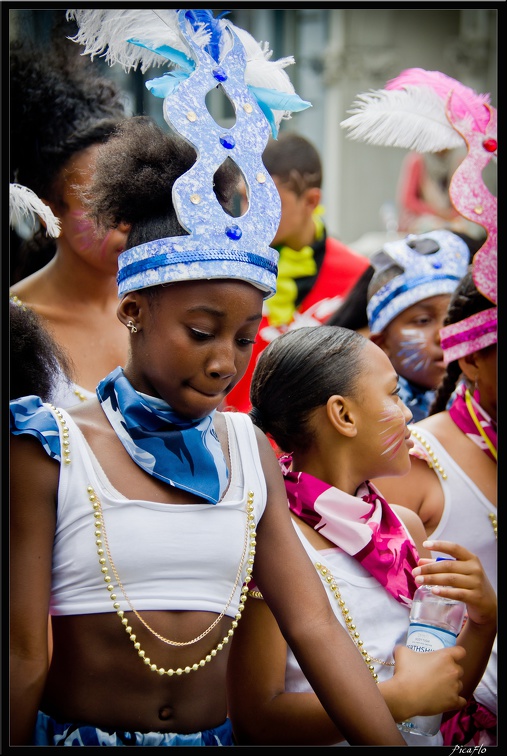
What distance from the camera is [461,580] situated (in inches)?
89.4

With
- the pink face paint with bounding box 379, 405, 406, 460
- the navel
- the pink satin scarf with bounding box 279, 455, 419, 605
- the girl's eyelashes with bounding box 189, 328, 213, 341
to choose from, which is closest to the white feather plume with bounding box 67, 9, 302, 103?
the girl's eyelashes with bounding box 189, 328, 213, 341

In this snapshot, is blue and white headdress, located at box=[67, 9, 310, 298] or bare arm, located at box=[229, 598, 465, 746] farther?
bare arm, located at box=[229, 598, 465, 746]

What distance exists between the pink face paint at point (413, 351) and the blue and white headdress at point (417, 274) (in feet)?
0.33

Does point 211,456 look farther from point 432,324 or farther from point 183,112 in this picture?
point 432,324

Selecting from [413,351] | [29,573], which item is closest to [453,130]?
[413,351]

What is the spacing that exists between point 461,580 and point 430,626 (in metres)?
0.14

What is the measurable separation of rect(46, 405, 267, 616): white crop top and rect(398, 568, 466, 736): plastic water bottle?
0.49 m

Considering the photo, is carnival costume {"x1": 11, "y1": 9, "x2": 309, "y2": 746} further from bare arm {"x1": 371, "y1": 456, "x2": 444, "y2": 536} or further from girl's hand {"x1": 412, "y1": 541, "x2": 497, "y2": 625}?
bare arm {"x1": 371, "y1": 456, "x2": 444, "y2": 536}

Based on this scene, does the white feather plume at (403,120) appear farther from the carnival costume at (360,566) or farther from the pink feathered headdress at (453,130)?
the carnival costume at (360,566)

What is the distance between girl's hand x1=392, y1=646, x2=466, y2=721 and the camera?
2.15 metres

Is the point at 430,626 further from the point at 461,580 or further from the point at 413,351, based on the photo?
the point at 413,351

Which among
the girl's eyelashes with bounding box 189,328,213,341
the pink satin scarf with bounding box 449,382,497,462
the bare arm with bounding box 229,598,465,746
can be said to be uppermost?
the girl's eyelashes with bounding box 189,328,213,341

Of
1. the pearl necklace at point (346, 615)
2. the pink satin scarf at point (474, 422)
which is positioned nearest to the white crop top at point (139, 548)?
the pearl necklace at point (346, 615)
